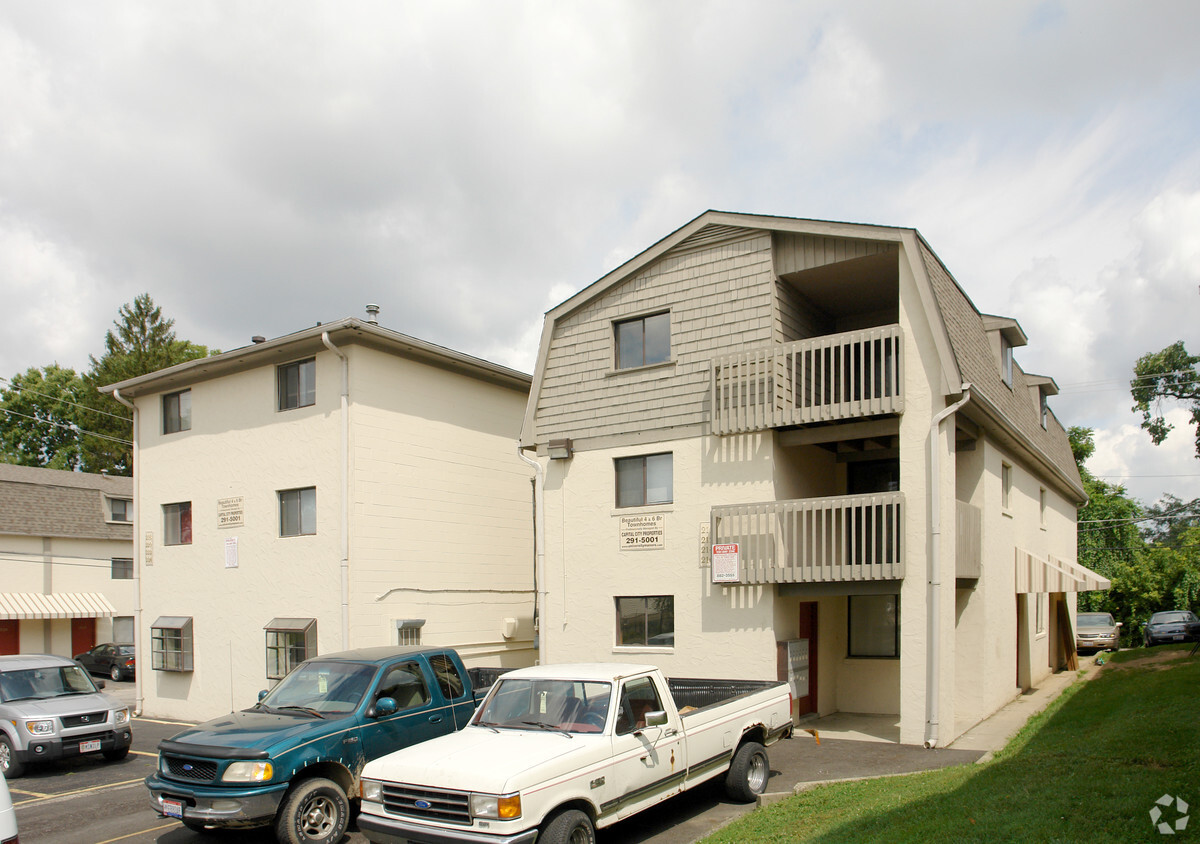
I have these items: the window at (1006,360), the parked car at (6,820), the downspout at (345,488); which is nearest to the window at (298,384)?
the downspout at (345,488)

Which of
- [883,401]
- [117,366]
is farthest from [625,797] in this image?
[117,366]

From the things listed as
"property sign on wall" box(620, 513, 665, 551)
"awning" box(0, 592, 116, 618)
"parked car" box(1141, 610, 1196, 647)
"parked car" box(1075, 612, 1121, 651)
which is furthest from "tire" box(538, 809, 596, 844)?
"awning" box(0, 592, 116, 618)

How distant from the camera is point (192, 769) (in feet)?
27.7

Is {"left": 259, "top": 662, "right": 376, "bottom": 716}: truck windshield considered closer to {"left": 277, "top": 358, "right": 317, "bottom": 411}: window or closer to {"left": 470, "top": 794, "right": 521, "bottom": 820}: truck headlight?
{"left": 470, "top": 794, "right": 521, "bottom": 820}: truck headlight

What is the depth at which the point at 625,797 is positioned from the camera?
7676 mm

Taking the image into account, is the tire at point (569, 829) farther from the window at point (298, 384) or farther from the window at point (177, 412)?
the window at point (177, 412)

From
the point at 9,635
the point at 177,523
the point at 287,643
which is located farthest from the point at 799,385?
the point at 9,635

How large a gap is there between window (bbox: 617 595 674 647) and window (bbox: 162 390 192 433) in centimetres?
1143

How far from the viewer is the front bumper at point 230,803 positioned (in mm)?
8078

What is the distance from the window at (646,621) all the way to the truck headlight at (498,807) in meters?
8.41

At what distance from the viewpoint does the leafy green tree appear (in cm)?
5138

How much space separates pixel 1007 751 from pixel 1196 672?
8.39 metres

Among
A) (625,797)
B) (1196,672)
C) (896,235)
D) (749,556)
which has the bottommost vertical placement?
(1196,672)

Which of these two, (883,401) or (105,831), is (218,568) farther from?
(883,401)
